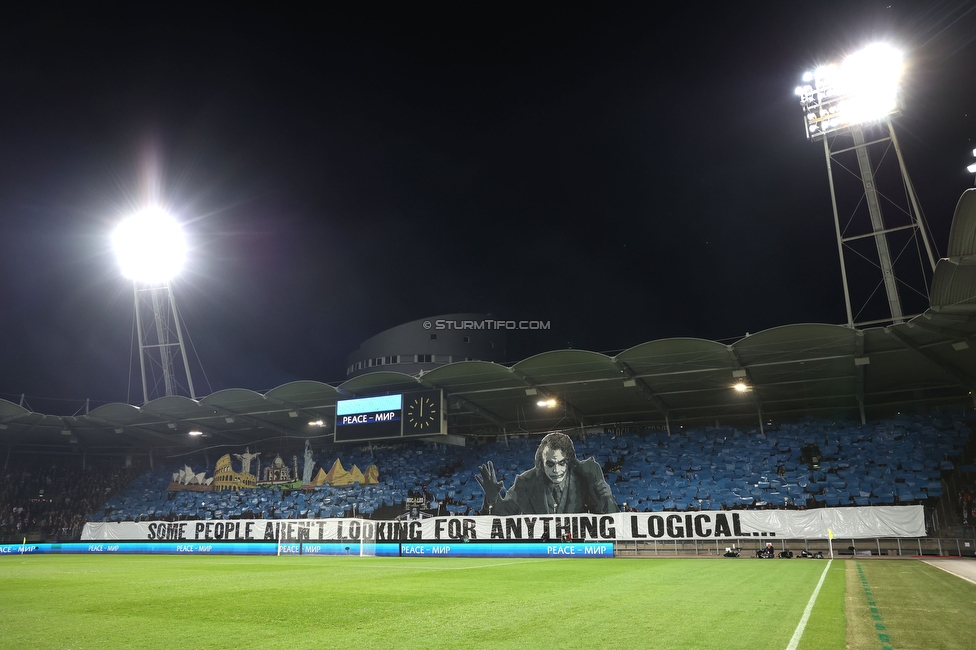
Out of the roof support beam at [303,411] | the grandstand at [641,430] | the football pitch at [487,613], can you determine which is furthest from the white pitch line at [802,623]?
the roof support beam at [303,411]

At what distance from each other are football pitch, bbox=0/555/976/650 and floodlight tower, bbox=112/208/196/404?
2867 centimetres

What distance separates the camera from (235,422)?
42.7 metres

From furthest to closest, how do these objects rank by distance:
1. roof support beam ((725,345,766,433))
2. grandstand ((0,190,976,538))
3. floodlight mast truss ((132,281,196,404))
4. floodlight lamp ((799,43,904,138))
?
floodlight mast truss ((132,281,196,404))
floodlight lamp ((799,43,904,138))
roof support beam ((725,345,766,433))
grandstand ((0,190,976,538))

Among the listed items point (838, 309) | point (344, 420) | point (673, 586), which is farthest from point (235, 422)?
point (838, 309)

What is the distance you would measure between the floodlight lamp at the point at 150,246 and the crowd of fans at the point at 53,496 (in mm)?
18461

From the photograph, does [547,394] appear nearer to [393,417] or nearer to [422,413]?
[422,413]

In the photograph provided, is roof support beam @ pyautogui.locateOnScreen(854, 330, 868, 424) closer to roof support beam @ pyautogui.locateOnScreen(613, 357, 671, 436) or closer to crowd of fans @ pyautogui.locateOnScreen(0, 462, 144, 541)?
roof support beam @ pyautogui.locateOnScreen(613, 357, 671, 436)

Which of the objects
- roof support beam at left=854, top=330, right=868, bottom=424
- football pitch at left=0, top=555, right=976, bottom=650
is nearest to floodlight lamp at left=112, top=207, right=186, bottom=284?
football pitch at left=0, top=555, right=976, bottom=650

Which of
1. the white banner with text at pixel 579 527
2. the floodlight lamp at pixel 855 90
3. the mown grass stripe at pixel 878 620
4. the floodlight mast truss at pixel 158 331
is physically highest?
the floodlight lamp at pixel 855 90

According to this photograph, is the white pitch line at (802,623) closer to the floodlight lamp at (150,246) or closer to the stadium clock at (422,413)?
the stadium clock at (422,413)

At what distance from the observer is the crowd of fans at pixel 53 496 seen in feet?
141

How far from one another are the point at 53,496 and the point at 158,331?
662 inches

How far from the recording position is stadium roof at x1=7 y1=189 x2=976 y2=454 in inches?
1029

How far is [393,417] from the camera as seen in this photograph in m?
34.2
